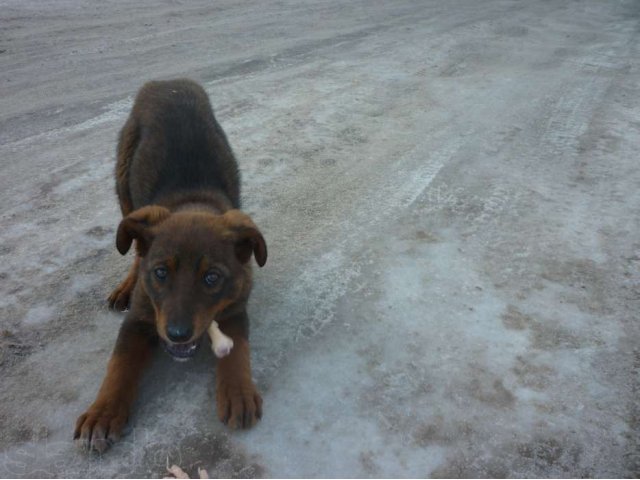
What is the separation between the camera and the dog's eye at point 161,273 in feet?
9.60

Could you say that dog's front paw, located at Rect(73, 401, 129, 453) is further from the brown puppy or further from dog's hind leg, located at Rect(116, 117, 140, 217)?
dog's hind leg, located at Rect(116, 117, 140, 217)

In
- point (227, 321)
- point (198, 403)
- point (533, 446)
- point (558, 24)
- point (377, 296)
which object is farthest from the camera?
point (558, 24)

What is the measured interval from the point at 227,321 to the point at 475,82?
19.8ft

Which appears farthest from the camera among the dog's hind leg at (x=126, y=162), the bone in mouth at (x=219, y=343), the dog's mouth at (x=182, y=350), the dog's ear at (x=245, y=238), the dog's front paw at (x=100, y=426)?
the dog's hind leg at (x=126, y=162)

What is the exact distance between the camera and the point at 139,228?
10.1ft

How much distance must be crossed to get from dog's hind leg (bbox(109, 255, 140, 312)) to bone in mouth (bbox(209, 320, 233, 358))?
Answer: 78cm

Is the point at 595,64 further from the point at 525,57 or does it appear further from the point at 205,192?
the point at 205,192

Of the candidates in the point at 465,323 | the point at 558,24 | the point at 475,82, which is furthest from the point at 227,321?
the point at 558,24

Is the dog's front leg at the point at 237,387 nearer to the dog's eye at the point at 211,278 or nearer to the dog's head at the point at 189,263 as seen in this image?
the dog's head at the point at 189,263

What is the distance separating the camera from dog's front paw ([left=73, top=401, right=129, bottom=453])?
2.65m

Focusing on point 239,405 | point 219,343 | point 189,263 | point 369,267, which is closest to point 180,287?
point 189,263

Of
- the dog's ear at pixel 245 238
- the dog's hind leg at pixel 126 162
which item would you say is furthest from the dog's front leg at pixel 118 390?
the dog's hind leg at pixel 126 162

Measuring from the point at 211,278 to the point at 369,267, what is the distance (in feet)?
4.80

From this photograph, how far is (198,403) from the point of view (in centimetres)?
297
